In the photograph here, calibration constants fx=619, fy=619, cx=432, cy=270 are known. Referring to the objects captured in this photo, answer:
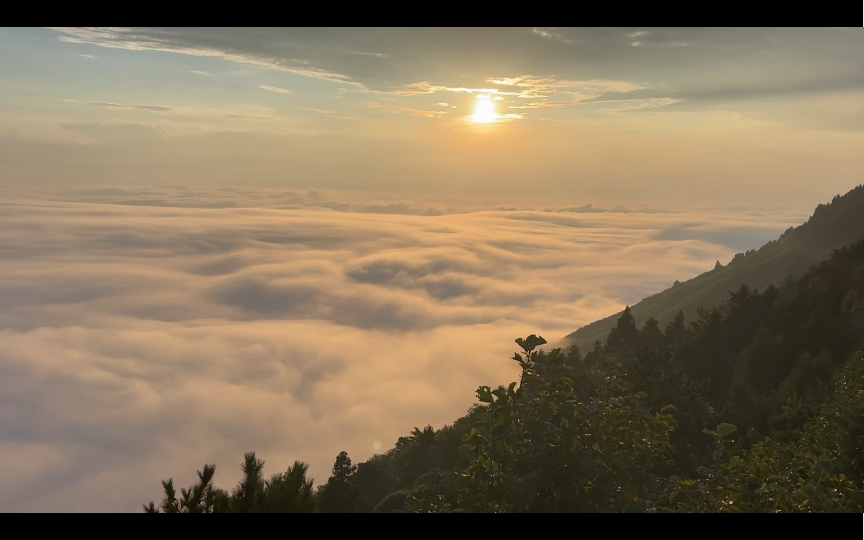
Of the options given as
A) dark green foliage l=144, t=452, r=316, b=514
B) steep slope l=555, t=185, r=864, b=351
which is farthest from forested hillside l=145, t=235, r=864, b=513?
steep slope l=555, t=185, r=864, b=351

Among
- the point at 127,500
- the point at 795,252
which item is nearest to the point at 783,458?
the point at 795,252

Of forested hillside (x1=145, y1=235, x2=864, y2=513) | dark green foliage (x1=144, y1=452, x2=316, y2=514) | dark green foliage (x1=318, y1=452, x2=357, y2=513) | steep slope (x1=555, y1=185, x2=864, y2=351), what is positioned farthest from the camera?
steep slope (x1=555, y1=185, x2=864, y2=351)

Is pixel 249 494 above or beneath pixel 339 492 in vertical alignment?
above

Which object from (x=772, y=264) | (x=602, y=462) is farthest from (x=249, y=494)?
(x=772, y=264)

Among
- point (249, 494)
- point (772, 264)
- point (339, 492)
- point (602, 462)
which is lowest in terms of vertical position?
point (339, 492)

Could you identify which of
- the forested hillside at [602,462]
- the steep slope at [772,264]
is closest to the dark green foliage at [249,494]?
the forested hillside at [602,462]

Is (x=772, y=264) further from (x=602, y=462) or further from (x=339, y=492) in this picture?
(x=602, y=462)

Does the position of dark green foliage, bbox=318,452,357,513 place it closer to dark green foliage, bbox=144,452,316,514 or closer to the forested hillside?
the forested hillside

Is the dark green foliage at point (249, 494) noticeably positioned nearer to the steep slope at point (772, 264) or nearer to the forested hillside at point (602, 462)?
the forested hillside at point (602, 462)
